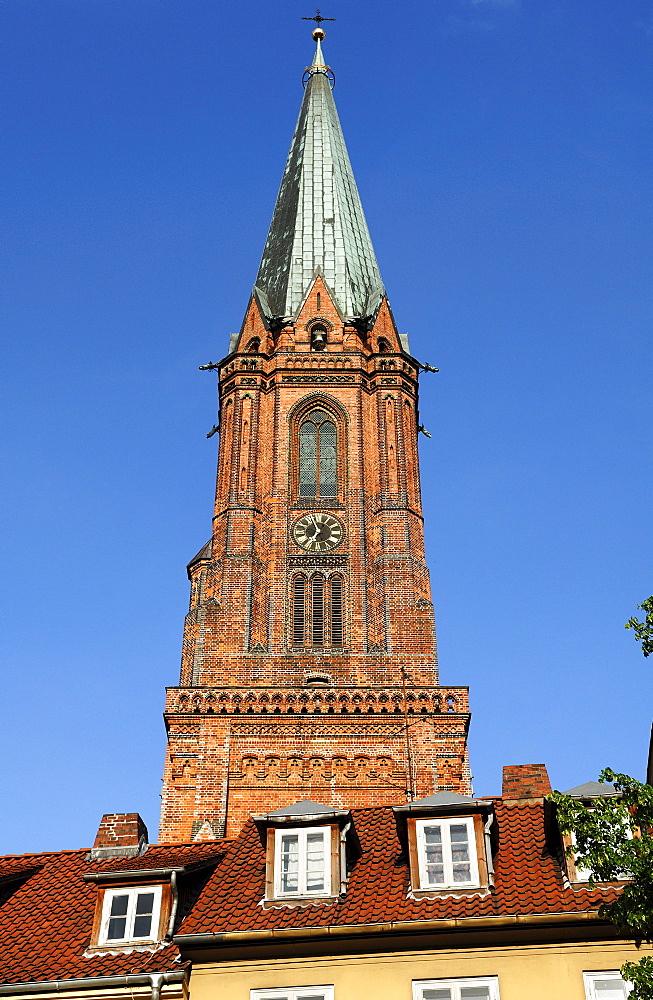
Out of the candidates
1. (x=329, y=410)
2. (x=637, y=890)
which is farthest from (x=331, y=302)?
(x=637, y=890)

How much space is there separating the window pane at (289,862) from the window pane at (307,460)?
24.4 metres

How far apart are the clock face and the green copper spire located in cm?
810

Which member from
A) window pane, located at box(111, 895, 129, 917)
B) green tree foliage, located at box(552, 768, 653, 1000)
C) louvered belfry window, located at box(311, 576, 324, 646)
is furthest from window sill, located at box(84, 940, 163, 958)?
louvered belfry window, located at box(311, 576, 324, 646)

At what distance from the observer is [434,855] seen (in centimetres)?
1809

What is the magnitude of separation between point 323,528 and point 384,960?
83.8ft

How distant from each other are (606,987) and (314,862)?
150 inches

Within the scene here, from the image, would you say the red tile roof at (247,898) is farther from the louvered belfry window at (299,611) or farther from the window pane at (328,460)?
the window pane at (328,460)

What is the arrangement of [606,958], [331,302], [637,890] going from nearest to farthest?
[637,890], [606,958], [331,302]

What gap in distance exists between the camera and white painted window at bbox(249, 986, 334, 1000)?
54.2 ft

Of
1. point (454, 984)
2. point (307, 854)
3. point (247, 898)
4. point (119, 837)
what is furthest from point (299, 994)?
point (119, 837)

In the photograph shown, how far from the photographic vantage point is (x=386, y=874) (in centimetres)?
1834

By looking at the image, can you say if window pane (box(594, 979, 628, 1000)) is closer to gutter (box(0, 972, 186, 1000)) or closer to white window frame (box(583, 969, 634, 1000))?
white window frame (box(583, 969, 634, 1000))

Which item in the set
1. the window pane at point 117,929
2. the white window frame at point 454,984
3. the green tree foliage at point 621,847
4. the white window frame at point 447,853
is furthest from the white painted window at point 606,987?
the window pane at point 117,929

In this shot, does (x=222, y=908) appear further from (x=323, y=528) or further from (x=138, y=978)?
(x=323, y=528)
